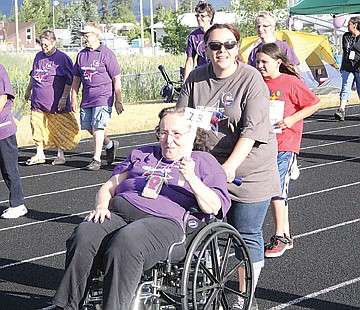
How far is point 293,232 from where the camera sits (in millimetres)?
7281

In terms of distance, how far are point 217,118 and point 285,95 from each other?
160 cm

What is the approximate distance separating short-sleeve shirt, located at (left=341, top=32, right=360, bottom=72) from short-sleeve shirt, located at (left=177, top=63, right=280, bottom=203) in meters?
10.2

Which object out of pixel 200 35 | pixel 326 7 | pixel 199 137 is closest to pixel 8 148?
pixel 200 35

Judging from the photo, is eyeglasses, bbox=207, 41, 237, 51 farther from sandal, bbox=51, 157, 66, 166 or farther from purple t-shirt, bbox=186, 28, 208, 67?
sandal, bbox=51, 157, 66, 166

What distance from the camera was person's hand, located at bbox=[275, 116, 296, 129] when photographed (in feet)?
20.1

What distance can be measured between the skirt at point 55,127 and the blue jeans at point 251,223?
6.61m

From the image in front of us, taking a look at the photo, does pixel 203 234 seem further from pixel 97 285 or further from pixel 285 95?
pixel 285 95

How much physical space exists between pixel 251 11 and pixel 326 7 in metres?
16.9

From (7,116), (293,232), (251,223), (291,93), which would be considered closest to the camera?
(251,223)

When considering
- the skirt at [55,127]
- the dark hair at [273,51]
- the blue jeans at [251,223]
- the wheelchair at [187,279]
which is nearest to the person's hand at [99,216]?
the wheelchair at [187,279]

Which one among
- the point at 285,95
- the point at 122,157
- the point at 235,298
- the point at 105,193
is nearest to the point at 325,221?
the point at 285,95

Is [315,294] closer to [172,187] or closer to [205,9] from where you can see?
[172,187]

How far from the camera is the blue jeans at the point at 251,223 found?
5.00m

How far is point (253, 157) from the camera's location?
16.2 ft
